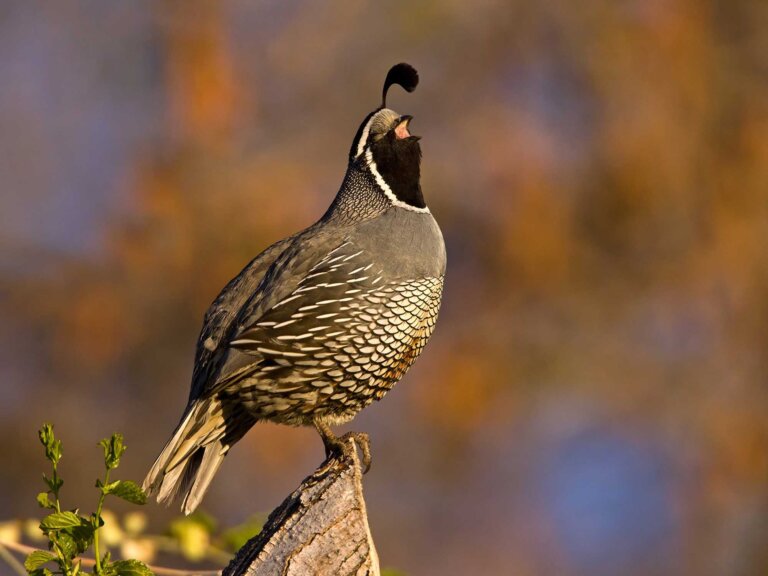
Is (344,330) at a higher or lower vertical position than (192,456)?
higher

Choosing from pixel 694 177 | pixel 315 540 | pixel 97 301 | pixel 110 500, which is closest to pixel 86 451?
pixel 110 500

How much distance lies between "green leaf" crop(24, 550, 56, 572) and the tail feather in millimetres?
Answer: 1309

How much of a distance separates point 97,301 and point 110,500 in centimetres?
154

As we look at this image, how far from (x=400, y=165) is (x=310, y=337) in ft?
2.42

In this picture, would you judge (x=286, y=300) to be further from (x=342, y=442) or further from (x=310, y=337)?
(x=342, y=442)

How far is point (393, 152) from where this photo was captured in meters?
4.06

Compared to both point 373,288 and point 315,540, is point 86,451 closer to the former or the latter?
point 373,288

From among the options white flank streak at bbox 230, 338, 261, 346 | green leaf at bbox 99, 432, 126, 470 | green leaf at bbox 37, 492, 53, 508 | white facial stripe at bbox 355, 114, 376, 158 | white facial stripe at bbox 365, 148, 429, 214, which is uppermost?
white facial stripe at bbox 355, 114, 376, 158

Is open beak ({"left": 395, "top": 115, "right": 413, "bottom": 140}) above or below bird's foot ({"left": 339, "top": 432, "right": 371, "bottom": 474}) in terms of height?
above

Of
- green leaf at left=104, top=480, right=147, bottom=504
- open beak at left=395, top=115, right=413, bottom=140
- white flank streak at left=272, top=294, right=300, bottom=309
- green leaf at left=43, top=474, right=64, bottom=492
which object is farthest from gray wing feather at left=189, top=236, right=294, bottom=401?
green leaf at left=43, top=474, right=64, bottom=492

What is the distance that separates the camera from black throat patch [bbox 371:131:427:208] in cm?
400

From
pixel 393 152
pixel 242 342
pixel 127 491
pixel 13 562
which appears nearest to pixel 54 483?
pixel 127 491

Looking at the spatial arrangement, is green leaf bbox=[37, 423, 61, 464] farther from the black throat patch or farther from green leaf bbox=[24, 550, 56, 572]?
the black throat patch

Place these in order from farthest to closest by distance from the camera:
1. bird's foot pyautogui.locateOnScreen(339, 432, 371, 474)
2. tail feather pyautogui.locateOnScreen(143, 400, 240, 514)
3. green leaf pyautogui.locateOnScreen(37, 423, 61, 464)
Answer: bird's foot pyautogui.locateOnScreen(339, 432, 371, 474) < tail feather pyautogui.locateOnScreen(143, 400, 240, 514) < green leaf pyautogui.locateOnScreen(37, 423, 61, 464)
